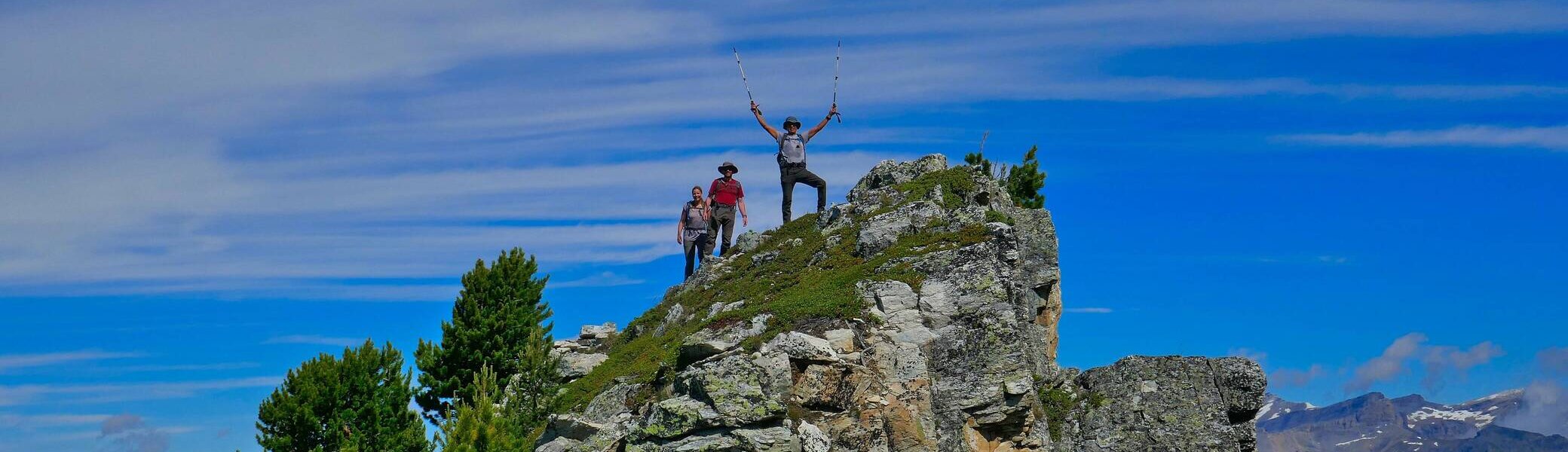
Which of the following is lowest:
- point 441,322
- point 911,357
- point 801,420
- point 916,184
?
point 801,420

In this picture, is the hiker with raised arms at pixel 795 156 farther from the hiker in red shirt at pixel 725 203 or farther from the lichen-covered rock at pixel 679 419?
the lichen-covered rock at pixel 679 419

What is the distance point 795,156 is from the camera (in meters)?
42.0

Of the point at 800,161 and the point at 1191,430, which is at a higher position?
the point at 800,161

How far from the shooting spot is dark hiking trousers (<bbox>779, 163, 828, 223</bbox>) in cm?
4250

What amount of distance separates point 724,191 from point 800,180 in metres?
2.63

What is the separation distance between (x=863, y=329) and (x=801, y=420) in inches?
156

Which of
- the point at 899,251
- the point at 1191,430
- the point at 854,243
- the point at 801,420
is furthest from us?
the point at 854,243

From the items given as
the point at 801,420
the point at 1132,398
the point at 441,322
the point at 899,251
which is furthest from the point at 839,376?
the point at 441,322

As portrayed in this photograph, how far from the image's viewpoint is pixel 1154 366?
3475cm

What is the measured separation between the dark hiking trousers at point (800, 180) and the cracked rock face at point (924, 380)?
468 cm

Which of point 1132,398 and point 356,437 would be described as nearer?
point 1132,398

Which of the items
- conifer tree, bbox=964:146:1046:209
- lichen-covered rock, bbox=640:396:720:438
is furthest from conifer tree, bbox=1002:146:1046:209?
lichen-covered rock, bbox=640:396:720:438

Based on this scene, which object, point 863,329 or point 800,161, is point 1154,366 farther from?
point 800,161

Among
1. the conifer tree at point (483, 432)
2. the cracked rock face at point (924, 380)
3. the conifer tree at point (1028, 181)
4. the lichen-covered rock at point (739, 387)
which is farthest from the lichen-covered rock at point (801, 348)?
the conifer tree at point (1028, 181)
